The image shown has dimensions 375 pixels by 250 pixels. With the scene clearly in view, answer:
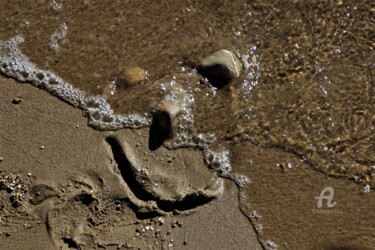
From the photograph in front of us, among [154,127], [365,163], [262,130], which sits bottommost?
[154,127]

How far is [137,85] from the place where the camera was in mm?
4355

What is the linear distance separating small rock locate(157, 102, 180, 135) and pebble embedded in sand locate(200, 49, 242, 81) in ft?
1.50

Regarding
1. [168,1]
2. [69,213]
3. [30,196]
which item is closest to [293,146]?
[168,1]

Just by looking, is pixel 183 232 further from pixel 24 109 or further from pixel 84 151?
pixel 24 109

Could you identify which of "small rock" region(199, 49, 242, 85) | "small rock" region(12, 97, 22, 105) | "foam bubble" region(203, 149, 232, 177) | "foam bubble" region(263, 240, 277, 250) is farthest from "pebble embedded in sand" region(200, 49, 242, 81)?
"small rock" region(12, 97, 22, 105)

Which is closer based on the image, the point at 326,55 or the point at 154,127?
the point at 154,127

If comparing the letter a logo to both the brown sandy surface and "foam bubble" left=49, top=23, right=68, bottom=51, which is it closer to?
the brown sandy surface

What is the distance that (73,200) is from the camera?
13.4ft

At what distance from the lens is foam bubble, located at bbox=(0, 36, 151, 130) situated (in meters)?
4.29

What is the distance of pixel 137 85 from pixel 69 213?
1.26m

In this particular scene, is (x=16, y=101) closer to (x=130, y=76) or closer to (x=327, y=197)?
(x=130, y=76)

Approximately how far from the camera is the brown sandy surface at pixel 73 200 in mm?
4027

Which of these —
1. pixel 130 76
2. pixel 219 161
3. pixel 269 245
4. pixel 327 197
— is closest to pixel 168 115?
pixel 130 76

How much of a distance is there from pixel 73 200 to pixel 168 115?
3.54 ft
